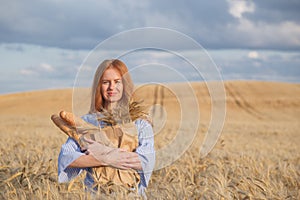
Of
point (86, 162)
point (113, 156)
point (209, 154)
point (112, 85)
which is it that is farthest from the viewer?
point (209, 154)

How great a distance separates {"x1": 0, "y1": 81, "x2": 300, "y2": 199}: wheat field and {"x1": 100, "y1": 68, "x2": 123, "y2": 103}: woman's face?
2.52 feet

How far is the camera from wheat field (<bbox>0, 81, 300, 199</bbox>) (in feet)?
14.2

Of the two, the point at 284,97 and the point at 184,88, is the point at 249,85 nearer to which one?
the point at 284,97

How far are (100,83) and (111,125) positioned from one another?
1.27 ft

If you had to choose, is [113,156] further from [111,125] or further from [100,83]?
[100,83]

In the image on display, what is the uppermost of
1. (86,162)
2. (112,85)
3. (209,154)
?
(112,85)

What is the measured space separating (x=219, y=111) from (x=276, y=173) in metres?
2.52

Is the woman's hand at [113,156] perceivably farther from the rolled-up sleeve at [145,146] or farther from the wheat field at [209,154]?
the wheat field at [209,154]

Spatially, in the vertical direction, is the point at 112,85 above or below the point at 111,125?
above

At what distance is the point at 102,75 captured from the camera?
13.6 ft

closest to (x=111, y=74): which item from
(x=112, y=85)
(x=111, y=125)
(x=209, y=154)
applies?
(x=112, y=85)

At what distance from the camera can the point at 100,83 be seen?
165 inches

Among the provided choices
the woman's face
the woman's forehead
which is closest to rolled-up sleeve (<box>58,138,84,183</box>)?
the woman's face

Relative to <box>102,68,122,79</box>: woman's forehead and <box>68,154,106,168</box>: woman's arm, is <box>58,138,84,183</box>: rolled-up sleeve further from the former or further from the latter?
<box>102,68,122,79</box>: woman's forehead
